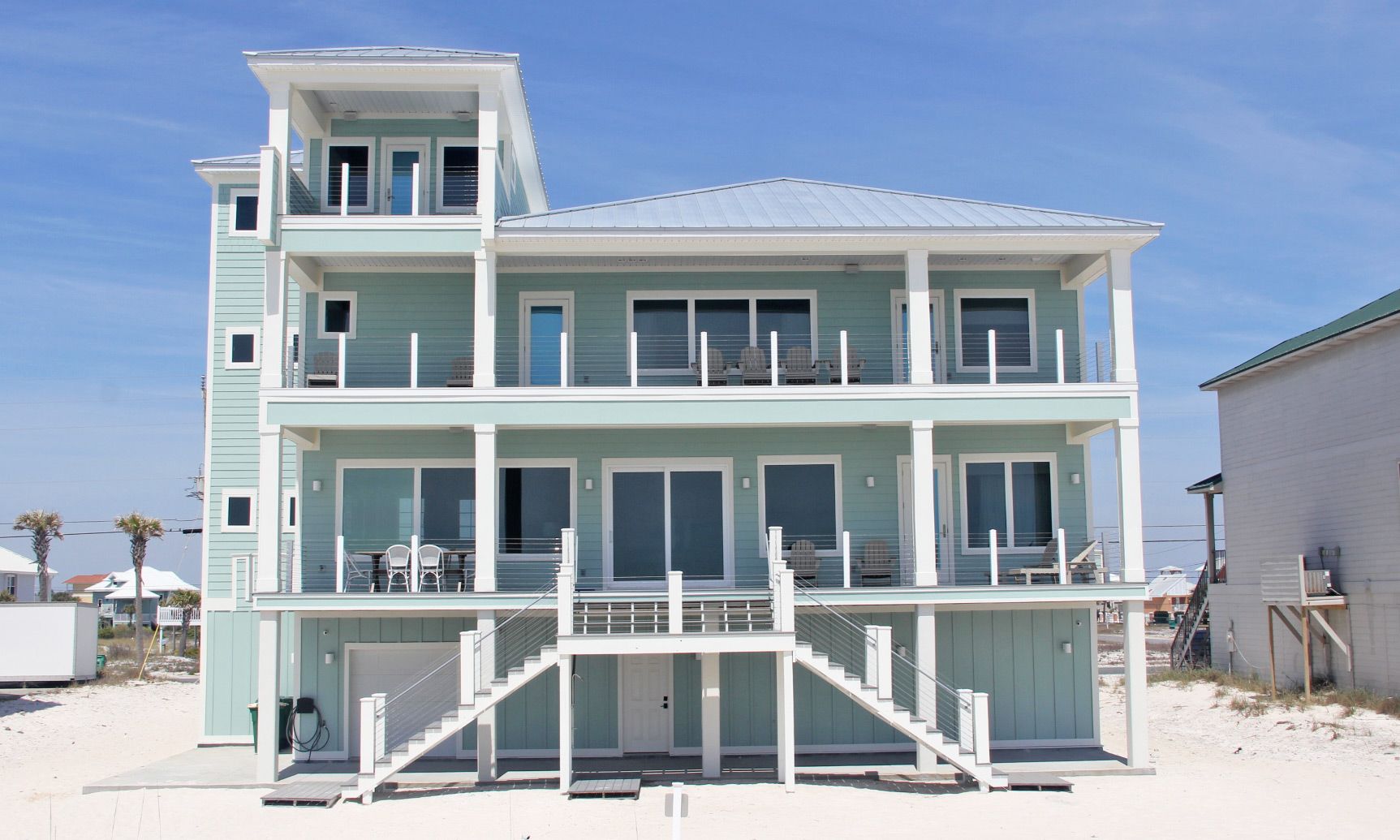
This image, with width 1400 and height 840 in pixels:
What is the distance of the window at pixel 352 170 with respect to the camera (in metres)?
22.8

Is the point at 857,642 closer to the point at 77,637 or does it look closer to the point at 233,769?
the point at 233,769

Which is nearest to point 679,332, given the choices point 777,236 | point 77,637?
point 777,236

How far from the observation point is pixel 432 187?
2278cm

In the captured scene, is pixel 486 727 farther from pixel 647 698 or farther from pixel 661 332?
pixel 661 332

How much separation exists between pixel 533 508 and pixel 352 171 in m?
6.84

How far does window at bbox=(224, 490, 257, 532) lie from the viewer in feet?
82.4

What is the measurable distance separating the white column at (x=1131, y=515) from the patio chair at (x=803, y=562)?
4922mm

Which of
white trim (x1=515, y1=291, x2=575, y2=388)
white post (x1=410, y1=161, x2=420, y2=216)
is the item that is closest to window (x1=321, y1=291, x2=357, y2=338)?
white post (x1=410, y1=161, x2=420, y2=216)

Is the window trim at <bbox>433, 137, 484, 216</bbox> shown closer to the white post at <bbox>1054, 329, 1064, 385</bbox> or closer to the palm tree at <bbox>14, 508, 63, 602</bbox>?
the white post at <bbox>1054, 329, 1064, 385</bbox>

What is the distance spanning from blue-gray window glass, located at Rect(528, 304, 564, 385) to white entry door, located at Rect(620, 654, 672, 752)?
5.03 m

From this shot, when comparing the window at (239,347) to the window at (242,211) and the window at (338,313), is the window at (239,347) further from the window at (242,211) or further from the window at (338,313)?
the window at (338,313)

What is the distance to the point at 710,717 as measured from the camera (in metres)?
19.7

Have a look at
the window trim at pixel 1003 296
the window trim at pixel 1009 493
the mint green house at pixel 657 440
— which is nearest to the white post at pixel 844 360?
the mint green house at pixel 657 440

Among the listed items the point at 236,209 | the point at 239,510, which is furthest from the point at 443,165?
the point at 239,510
